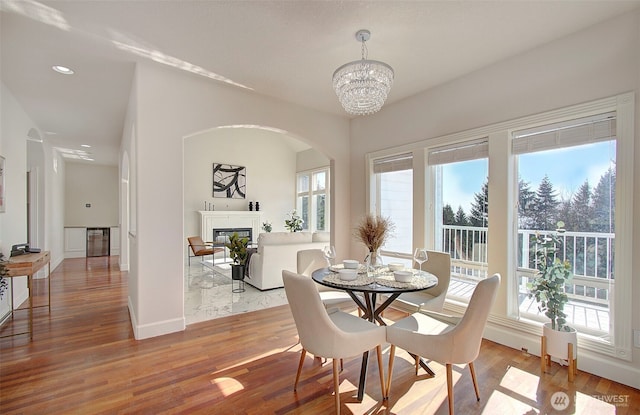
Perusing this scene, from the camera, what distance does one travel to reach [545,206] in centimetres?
288

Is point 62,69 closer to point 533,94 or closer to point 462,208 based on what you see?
point 462,208

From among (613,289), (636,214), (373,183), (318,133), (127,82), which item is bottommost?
(613,289)

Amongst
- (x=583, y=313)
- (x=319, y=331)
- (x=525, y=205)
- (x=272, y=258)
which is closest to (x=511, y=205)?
(x=525, y=205)

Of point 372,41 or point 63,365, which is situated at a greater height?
point 372,41

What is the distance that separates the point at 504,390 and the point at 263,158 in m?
8.52

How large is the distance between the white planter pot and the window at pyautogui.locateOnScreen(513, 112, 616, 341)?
12.3 inches

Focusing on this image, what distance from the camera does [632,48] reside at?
2297 millimetres

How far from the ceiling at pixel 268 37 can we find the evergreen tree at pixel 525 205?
1.31 meters

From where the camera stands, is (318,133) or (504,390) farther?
(318,133)

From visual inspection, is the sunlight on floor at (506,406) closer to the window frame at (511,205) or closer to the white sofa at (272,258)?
the window frame at (511,205)

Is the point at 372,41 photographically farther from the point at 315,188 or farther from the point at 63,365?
the point at 315,188

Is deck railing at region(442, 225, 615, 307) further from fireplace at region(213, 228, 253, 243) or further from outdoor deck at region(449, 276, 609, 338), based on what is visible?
fireplace at region(213, 228, 253, 243)

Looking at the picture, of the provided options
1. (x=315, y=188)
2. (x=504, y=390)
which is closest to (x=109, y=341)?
(x=504, y=390)

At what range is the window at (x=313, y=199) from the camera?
8922mm
